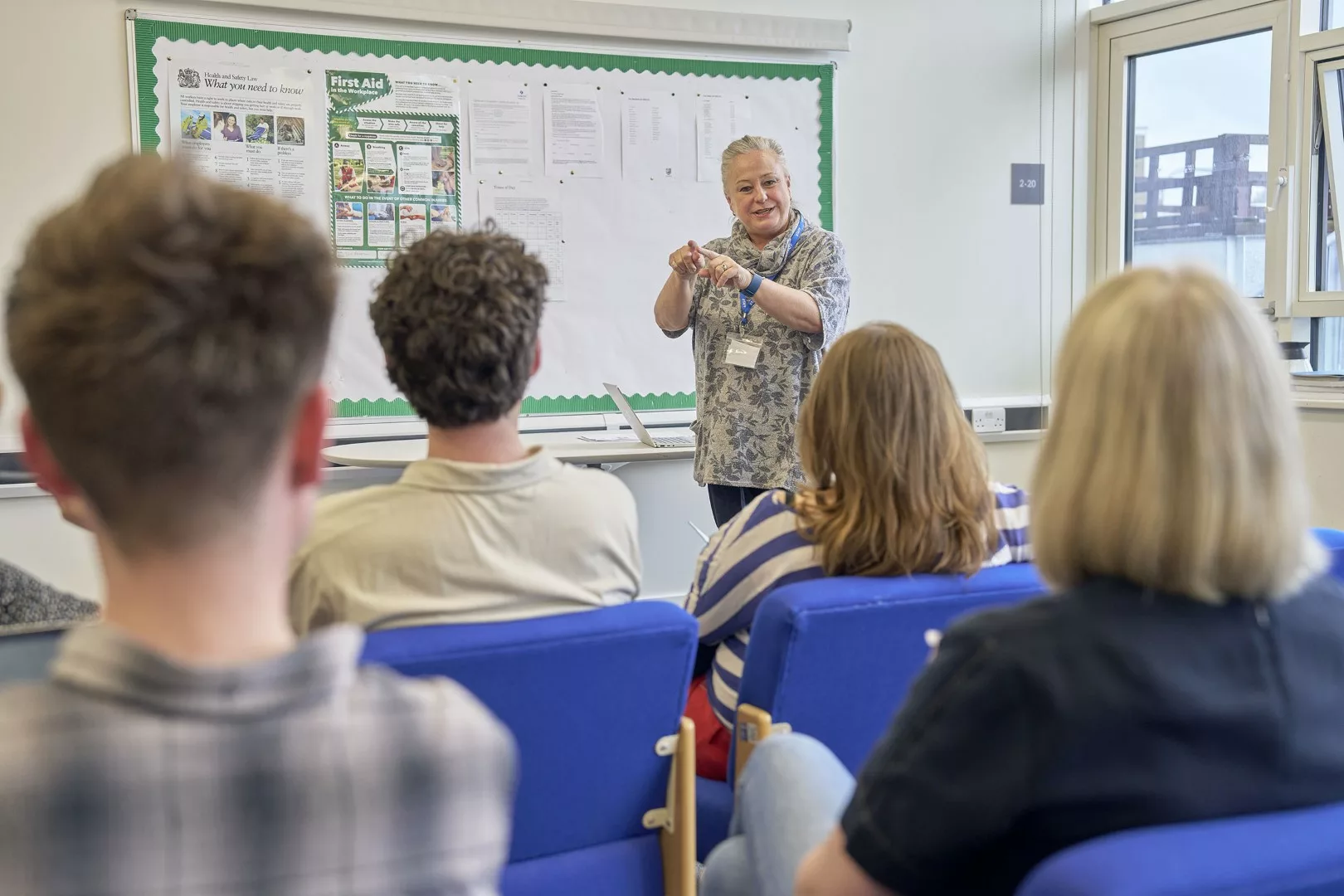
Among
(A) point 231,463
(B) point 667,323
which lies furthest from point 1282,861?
(B) point 667,323

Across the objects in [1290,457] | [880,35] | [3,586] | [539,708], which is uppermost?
[880,35]

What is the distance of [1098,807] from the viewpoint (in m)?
0.88

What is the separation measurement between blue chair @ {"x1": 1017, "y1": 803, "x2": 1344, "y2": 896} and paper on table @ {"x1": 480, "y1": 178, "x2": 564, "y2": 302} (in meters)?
3.41

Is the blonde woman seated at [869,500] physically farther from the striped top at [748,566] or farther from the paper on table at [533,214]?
the paper on table at [533,214]

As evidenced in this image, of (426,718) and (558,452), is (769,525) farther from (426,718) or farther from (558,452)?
(558,452)

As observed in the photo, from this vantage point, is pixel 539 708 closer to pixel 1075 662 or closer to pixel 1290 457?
pixel 1075 662

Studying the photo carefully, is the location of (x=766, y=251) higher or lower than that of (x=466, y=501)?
higher

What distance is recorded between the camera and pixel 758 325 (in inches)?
133

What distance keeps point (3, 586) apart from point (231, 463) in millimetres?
1167

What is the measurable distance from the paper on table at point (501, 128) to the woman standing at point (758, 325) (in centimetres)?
88

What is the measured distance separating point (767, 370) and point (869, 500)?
67.4 inches

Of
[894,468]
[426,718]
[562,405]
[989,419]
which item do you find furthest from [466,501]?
[989,419]

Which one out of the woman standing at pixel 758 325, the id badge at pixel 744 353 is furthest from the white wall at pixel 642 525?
the id badge at pixel 744 353

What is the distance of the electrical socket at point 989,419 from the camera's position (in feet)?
15.6
